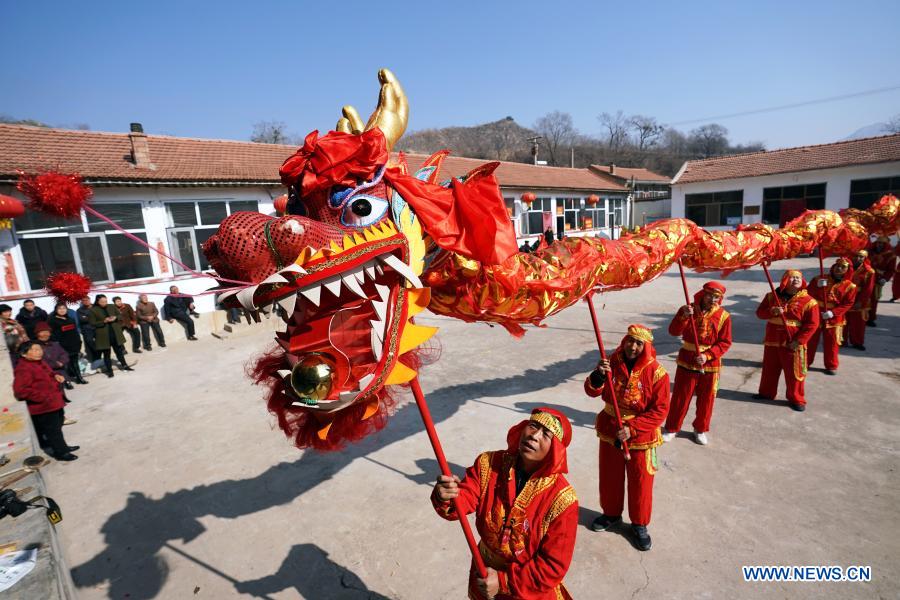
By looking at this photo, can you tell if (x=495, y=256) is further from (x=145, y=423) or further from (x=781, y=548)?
(x=145, y=423)

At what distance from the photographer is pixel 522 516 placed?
1941mm

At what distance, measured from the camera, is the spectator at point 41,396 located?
188 inches

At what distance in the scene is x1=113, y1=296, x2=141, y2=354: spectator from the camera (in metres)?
8.91

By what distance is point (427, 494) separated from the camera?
12.8 ft

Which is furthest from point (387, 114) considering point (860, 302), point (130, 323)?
point (130, 323)

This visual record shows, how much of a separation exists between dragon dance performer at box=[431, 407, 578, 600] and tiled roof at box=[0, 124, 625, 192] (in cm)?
922

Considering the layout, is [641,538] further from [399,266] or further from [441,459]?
[399,266]

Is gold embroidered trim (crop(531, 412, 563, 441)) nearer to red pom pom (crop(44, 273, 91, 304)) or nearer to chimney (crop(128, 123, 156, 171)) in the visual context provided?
red pom pom (crop(44, 273, 91, 304))

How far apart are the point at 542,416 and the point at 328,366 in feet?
3.14

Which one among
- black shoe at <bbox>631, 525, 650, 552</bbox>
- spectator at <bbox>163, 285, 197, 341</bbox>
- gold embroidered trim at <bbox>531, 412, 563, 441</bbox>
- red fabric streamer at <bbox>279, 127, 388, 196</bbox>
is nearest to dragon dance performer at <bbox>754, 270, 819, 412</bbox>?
black shoe at <bbox>631, 525, 650, 552</bbox>

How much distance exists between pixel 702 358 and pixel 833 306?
3.34 meters

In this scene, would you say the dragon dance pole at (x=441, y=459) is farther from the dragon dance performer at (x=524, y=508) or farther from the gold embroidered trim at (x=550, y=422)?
the gold embroidered trim at (x=550, y=422)

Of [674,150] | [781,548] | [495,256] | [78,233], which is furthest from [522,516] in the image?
[674,150]

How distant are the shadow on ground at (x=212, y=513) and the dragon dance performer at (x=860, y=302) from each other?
5173 mm
